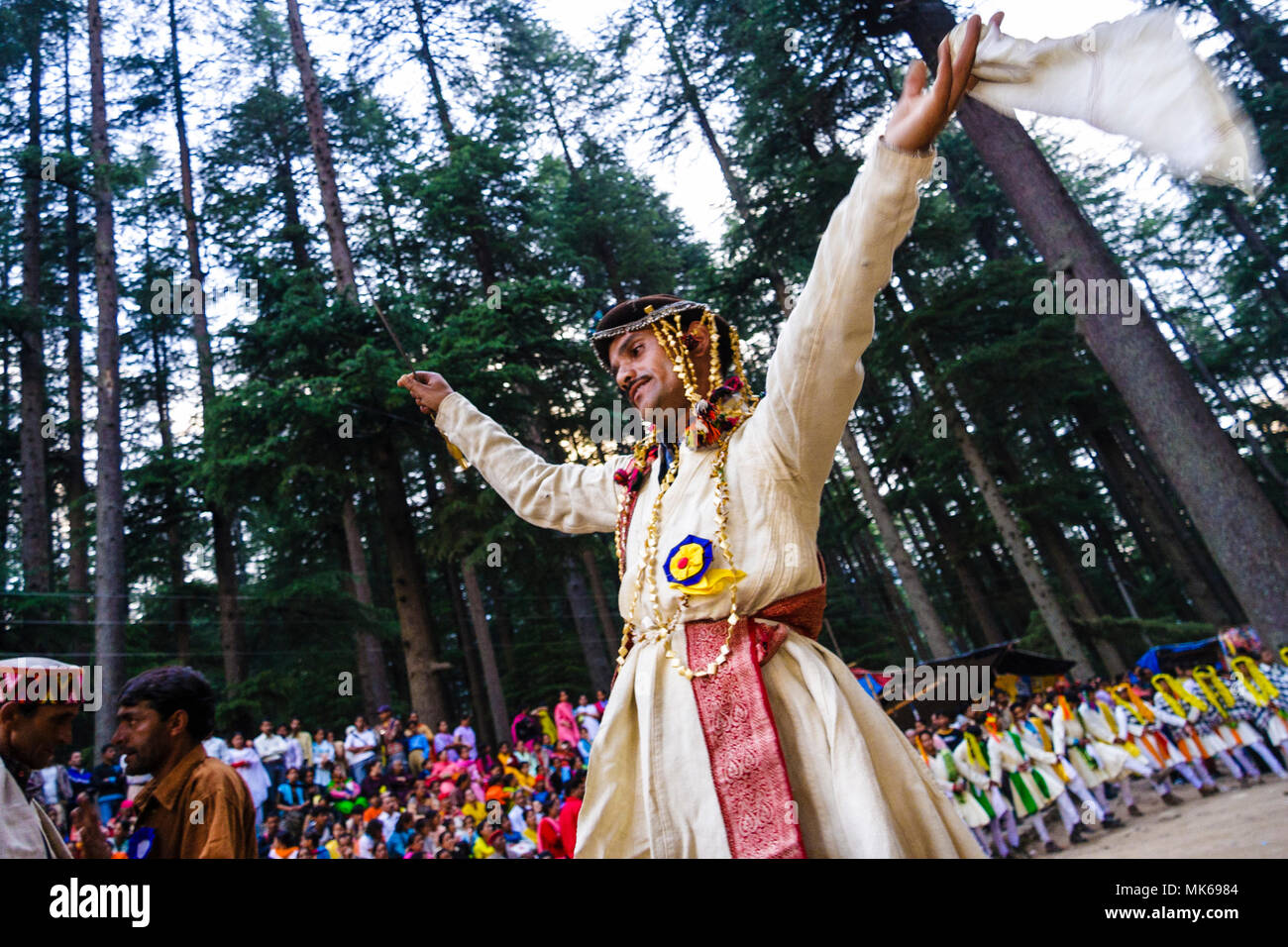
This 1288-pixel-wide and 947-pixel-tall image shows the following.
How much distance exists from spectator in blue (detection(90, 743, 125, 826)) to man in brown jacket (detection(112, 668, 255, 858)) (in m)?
8.68

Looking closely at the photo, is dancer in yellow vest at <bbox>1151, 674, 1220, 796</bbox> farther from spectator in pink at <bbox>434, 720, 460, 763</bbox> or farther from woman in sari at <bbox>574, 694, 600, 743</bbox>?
spectator in pink at <bbox>434, 720, 460, 763</bbox>

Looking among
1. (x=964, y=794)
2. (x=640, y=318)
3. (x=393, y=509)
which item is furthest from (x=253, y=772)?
(x=640, y=318)

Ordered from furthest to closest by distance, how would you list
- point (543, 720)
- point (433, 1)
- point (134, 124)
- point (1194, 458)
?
point (433, 1) < point (134, 124) < point (543, 720) < point (1194, 458)

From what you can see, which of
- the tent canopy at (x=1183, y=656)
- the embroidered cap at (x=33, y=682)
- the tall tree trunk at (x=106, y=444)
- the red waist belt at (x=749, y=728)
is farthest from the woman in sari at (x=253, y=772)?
the tent canopy at (x=1183, y=656)

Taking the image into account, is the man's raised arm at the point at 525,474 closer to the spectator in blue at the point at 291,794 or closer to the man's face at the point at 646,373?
the man's face at the point at 646,373

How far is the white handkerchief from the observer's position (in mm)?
1524

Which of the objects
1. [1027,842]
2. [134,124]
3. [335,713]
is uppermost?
[134,124]

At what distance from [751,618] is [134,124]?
22.6 meters

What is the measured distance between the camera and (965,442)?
17.9 m

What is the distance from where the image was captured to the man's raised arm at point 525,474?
110 inches

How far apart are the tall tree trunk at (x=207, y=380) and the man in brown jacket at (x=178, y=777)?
1231 cm

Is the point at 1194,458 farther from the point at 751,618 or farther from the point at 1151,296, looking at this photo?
the point at 1151,296

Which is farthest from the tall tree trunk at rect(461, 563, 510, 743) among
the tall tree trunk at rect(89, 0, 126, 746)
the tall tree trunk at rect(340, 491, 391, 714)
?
the tall tree trunk at rect(89, 0, 126, 746)
